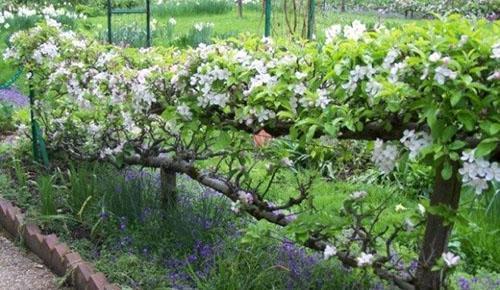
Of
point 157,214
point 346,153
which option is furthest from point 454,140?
point 157,214

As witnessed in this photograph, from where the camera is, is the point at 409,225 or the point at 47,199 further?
the point at 47,199

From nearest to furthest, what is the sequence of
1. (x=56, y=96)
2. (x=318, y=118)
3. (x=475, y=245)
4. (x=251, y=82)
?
(x=318, y=118)
(x=251, y=82)
(x=475, y=245)
(x=56, y=96)

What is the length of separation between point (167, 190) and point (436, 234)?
1958 millimetres

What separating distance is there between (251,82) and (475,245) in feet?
5.90

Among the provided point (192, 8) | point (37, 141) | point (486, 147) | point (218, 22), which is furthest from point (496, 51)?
point (192, 8)

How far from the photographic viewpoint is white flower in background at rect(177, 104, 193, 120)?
331 centimetres

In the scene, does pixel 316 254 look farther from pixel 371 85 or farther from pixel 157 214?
pixel 371 85

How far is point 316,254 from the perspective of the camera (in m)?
3.79

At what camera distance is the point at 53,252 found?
4.04 m

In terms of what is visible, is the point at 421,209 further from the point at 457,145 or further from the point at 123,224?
the point at 123,224

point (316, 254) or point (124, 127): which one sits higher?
point (124, 127)

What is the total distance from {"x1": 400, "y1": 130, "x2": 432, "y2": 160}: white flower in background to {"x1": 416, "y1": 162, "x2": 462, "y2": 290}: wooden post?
191mm

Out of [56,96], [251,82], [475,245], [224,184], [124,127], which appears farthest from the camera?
[56,96]

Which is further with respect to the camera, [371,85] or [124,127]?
[124,127]
